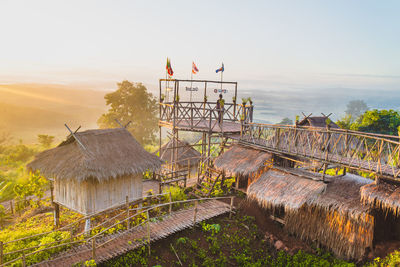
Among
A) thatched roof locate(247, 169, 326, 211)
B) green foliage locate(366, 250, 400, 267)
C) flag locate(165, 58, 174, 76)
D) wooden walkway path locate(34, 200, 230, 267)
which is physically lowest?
wooden walkway path locate(34, 200, 230, 267)

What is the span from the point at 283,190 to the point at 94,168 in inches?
306

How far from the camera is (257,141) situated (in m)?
13.8

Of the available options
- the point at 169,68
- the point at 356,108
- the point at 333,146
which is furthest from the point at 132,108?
the point at 356,108

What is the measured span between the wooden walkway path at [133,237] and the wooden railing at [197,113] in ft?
17.7

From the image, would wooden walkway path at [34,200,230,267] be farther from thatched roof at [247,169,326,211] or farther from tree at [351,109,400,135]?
tree at [351,109,400,135]

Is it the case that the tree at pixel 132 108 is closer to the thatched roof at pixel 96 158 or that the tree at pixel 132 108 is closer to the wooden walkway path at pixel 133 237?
the thatched roof at pixel 96 158

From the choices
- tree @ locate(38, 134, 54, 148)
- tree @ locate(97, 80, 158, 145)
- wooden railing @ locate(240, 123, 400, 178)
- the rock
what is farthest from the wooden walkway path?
tree @ locate(38, 134, 54, 148)

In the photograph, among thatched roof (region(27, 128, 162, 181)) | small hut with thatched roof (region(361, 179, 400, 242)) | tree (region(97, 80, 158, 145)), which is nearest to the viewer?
small hut with thatched roof (region(361, 179, 400, 242))

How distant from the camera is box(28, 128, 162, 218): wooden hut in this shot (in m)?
10.4

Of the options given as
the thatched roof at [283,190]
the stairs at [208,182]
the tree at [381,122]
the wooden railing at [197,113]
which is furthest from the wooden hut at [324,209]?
the tree at [381,122]

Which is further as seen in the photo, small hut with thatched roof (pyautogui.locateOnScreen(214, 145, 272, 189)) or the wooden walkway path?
small hut with thatched roof (pyautogui.locateOnScreen(214, 145, 272, 189))

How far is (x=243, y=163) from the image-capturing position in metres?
13.0

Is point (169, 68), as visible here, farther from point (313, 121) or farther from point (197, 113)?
point (313, 121)

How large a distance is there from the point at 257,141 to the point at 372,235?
640cm
